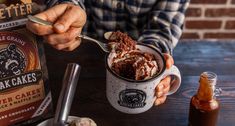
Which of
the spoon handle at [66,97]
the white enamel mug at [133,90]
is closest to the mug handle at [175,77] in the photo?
the white enamel mug at [133,90]

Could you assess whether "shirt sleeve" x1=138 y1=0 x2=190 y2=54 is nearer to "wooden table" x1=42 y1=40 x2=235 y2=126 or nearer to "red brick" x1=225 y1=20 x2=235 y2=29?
"wooden table" x1=42 y1=40 x2=235 y2=126

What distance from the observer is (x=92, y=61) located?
954mm

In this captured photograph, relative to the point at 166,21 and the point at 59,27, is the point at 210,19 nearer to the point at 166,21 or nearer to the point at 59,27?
the point at 166,21

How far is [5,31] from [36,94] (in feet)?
0.49

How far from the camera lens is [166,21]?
3.59 feet

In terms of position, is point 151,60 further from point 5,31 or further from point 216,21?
point 216,21

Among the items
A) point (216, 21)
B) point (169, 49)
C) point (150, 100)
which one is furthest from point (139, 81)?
point (216, 21)

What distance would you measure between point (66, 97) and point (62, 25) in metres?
0.15

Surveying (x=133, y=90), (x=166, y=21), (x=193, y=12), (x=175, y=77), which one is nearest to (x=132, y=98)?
(x=133, y=90)

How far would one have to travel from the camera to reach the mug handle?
771mm

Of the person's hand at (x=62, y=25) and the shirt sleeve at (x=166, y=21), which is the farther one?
the shirt sleeve at (x=166, y=21)

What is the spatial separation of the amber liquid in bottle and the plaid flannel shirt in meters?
0.27

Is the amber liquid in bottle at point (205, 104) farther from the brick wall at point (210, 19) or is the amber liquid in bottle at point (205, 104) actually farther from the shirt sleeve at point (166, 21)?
the brick wall at point (210, 19)

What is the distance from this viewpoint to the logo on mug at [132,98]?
2.38 ft
